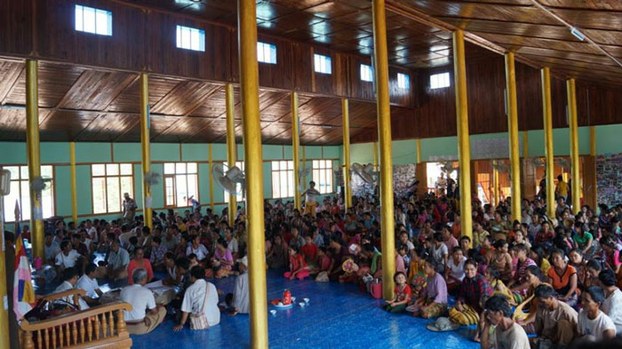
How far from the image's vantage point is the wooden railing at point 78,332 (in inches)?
186

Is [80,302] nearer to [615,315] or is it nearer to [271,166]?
[615,315]

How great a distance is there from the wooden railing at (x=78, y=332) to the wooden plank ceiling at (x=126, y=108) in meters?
8.88

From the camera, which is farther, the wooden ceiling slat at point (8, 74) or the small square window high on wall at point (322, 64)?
the small square window high on wall at point (322, 64)

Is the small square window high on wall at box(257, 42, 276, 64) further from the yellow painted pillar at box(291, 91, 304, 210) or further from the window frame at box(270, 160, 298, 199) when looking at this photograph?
the window frame at box(270, 160, 298, 199)

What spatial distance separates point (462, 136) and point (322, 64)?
9317mm

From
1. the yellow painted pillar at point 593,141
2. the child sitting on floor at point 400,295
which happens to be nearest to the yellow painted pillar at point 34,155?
the child sitting on floor at point 400,295

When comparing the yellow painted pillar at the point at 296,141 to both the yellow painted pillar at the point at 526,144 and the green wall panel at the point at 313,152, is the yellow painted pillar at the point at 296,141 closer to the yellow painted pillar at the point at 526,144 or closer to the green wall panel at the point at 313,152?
the green wall panel at the point at 313,152

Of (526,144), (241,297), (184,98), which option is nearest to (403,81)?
(526,144)

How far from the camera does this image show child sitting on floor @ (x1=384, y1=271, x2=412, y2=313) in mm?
7645

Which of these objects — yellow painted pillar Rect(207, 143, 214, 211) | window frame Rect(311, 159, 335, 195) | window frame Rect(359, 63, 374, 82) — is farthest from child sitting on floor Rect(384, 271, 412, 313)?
window frame Rect(311, 159, 335, 195)

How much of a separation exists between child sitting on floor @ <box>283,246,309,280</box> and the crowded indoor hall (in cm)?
3

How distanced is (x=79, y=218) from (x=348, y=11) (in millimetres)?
12020

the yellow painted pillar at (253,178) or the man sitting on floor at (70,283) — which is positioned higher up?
the yellow painted pillar at (253,178)

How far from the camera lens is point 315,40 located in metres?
17.0
